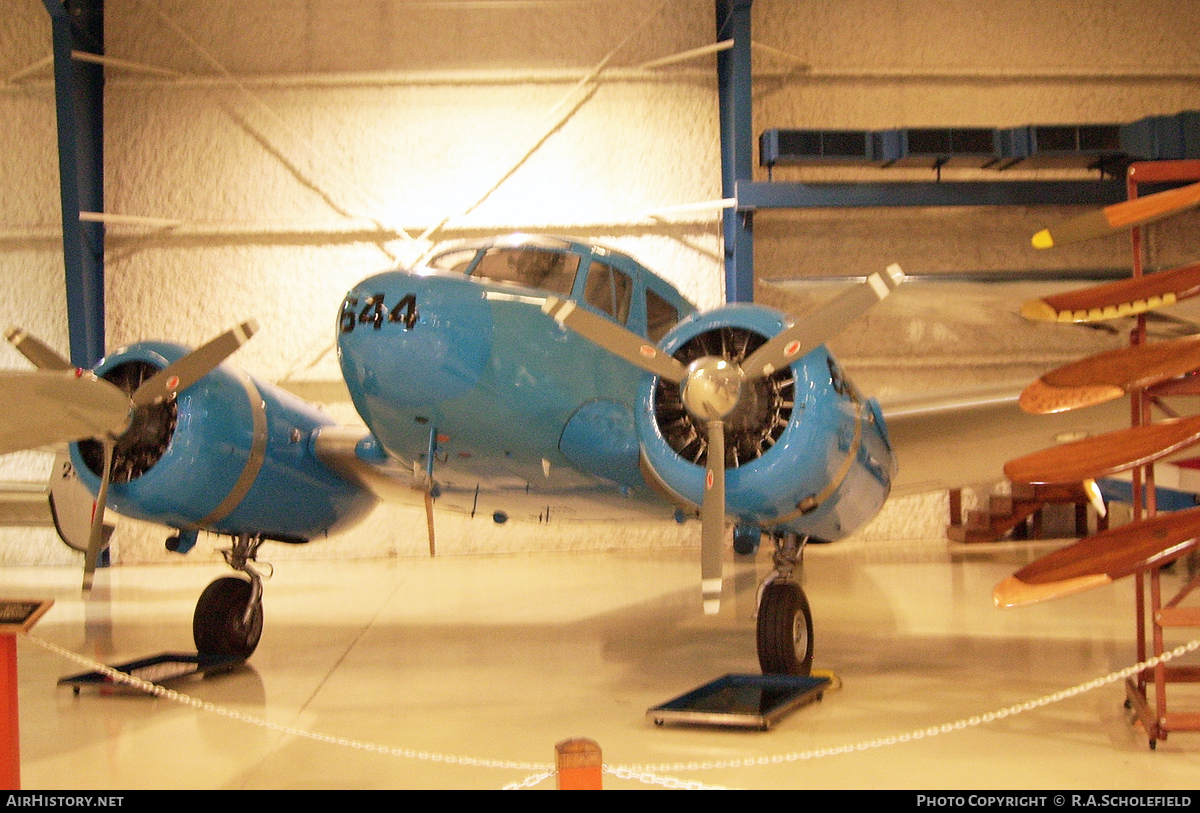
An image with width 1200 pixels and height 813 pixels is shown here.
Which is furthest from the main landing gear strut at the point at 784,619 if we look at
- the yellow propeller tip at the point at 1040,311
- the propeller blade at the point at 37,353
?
the propeller blade at the point at 37,353

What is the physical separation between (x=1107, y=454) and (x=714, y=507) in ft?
6.28

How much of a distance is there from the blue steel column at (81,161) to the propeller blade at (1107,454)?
1151 cm

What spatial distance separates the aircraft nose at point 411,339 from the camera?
18.9 ft

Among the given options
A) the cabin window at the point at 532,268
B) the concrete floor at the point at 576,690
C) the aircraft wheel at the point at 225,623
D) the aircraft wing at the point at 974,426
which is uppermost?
the cabin window at the point at 532,268

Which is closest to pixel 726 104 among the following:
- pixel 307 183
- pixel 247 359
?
pixel 307 183

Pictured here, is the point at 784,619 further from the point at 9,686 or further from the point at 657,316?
the point at 9,686

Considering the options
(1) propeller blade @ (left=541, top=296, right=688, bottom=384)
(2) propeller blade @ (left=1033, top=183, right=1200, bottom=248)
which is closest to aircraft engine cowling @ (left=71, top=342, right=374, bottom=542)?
(1) propeller blade @ (left=541, top=296, right=688, bottom=384)

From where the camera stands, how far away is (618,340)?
18.9 ft

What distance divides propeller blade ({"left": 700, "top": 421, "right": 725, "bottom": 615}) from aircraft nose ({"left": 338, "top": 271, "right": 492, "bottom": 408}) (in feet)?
4.89

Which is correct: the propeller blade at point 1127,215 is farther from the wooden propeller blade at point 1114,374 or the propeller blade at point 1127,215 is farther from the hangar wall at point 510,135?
the hangar wall at point 510,135

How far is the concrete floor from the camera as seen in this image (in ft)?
14.9

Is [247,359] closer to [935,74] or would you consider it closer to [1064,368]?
[935,74]

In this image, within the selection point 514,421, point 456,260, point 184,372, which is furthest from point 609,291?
point 184,372

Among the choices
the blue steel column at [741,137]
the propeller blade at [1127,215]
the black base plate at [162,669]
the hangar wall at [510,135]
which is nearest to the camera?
the propeller blade at [1127,215]
